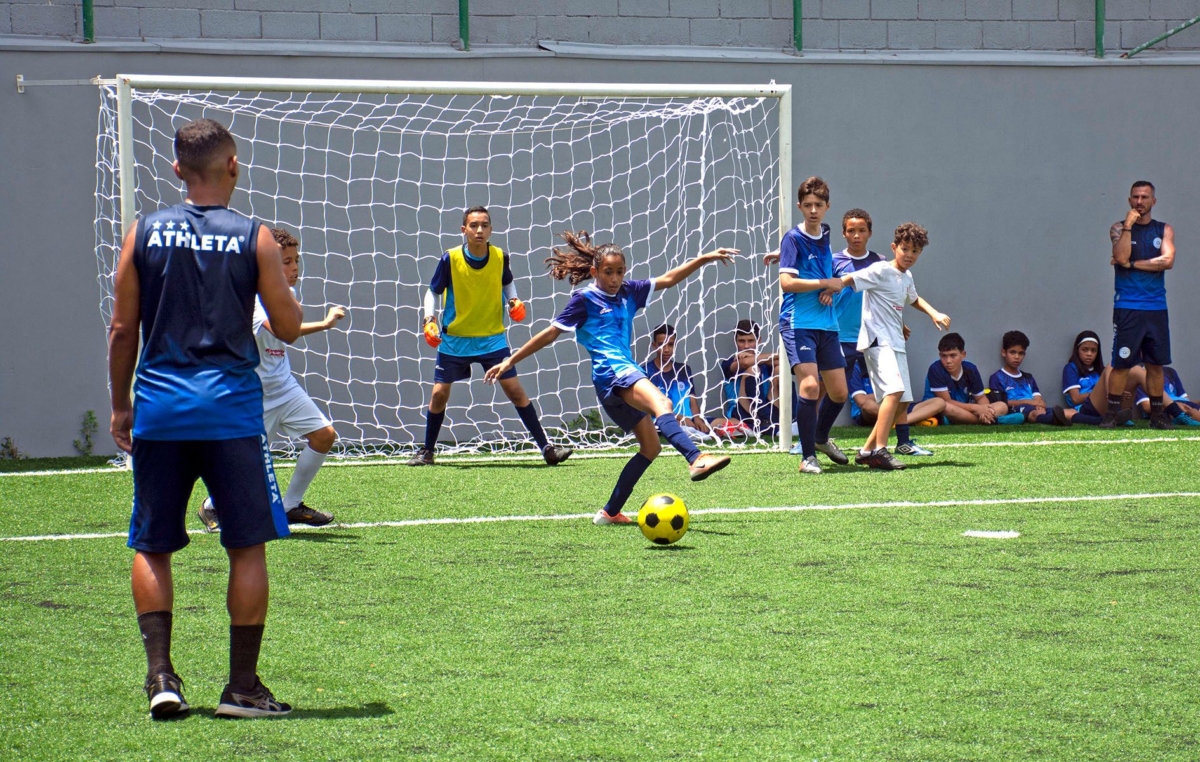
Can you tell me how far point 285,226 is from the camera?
11.2 metres

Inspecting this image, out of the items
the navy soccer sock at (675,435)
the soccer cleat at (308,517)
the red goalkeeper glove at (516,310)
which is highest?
the red goalkeeper glove at (516,310)

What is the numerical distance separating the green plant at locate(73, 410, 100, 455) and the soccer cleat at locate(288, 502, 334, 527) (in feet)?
15.4

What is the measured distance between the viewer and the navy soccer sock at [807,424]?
8617 millimetres

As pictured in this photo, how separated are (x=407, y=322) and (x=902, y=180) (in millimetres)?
4871

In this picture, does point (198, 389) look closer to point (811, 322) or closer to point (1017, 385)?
point (811, 322)

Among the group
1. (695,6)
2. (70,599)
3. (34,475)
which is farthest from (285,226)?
(70,599)

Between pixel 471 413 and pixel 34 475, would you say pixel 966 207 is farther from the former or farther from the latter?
pixel 34 475

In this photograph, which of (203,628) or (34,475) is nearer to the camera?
(203,628)

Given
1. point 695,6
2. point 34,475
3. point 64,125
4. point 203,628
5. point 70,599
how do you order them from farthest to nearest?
point 695,6, point 64,125, point 34,475, point 70,599, point 203,628

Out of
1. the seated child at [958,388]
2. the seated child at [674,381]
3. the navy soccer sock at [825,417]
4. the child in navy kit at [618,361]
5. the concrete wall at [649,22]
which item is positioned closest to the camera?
the child in navy kit at [618,361]

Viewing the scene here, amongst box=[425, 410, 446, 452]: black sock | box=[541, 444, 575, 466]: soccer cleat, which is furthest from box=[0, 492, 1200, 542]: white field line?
box=[425, 410, 446, 452]: black sock

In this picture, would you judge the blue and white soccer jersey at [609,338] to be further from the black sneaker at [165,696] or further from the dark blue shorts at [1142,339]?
the dark blue shorts at [1142,339]

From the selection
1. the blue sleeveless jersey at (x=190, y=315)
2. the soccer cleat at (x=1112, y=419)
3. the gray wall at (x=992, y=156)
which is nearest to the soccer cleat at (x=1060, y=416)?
the soccer cleat at (x=1112, y=419)

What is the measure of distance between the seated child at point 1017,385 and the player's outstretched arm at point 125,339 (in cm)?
988
